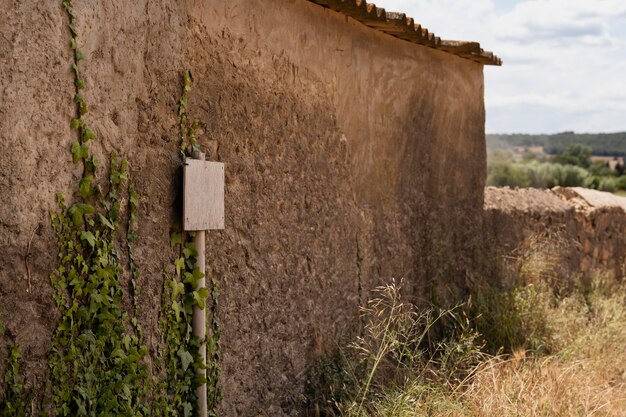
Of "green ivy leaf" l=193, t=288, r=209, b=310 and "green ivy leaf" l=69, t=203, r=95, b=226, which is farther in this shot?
"green ivy leaf" l=193, t=288, r=209, b=310

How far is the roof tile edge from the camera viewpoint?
6.04 metres

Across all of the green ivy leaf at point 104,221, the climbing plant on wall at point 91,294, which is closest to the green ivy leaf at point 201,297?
the climbing plant on wall at point 91,294

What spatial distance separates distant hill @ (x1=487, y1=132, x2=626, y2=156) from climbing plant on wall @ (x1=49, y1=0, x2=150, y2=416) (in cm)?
5982

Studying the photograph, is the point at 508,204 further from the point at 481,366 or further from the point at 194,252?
the point at 194,252

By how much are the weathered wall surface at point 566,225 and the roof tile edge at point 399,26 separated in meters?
1.72

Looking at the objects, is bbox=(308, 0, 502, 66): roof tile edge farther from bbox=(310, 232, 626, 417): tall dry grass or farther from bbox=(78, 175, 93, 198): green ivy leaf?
bbox=(78, 175, 93, 198): green ivy leaf

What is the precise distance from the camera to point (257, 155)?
211 inches

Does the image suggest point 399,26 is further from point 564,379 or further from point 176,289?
point 176,289

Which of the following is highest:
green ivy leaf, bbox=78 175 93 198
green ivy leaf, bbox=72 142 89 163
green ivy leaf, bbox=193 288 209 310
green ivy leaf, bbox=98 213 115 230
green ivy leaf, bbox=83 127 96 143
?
green ivy leaf, bbox=83 127 96 143

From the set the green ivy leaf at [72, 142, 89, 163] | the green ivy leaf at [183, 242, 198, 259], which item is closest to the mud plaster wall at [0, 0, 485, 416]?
the green ivy leaf at [72, 142, 89, 163]

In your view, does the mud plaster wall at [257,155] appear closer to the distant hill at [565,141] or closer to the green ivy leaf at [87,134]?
the green ivy leaf at [87,134]

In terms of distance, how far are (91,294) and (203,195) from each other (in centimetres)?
93

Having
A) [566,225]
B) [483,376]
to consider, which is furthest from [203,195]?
[566,225]

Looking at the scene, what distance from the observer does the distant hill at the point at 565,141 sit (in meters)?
63.5
